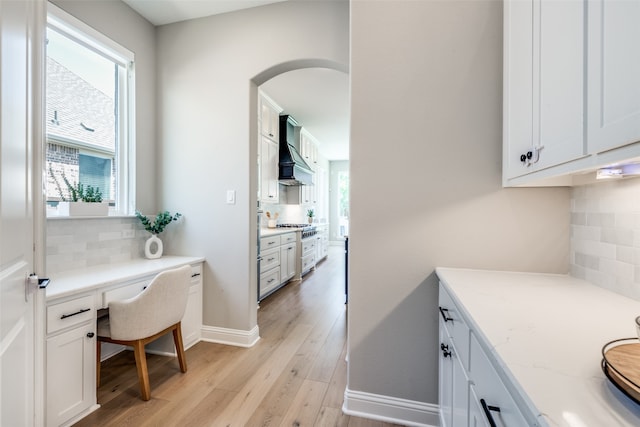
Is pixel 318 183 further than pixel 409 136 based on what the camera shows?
Yes

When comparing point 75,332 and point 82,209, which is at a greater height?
point 82,209

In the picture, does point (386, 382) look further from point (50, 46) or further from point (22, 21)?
point (50, 46)

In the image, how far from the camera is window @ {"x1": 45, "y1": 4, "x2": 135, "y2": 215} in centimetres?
189

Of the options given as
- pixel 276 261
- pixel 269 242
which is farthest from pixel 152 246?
pixel 276 261

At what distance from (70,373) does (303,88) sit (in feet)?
11.7

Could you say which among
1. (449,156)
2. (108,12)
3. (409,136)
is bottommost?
(449,156)

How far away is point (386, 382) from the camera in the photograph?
1.56m

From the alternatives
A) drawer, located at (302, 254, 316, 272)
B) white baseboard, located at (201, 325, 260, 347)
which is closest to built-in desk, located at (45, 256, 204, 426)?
white baseboard, located at (201, 325, 260, 347)

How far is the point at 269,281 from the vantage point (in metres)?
3.71

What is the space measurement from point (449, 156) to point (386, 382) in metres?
1.31

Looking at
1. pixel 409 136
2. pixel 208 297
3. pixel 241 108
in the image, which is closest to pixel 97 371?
pixel 208 297

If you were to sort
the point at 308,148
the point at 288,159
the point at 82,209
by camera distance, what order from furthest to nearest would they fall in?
the point at 308,148, the point at 288,159, the point at 82,209

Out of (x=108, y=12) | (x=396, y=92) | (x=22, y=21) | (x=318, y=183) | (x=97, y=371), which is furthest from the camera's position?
(x=318, y=183)

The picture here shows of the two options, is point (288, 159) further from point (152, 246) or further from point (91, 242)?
point (91, 242)
